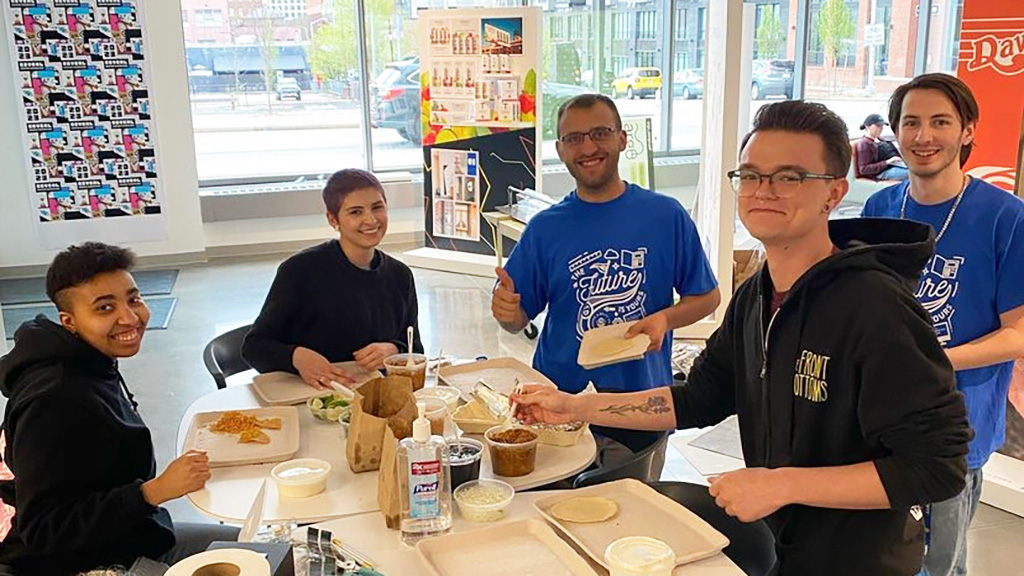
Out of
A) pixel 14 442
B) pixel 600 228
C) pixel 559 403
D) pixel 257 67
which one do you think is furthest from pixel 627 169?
pixel 14 442

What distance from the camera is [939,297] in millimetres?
2273

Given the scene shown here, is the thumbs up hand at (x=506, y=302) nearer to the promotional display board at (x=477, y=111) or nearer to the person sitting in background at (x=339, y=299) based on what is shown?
the person sitting in background at (x=339, y=299)

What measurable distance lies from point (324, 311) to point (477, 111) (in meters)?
4.65

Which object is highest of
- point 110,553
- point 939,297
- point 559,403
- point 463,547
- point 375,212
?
point 375,212

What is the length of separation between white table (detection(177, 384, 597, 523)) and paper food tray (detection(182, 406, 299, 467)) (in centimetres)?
2

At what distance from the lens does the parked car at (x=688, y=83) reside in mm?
10023

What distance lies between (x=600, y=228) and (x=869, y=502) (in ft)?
4.41

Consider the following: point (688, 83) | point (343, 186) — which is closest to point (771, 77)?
point (688, 83)

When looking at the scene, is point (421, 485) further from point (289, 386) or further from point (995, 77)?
point (995, 77)

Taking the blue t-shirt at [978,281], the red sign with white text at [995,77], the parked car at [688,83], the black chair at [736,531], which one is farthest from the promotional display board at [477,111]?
Answer: the black chair at [736,531]

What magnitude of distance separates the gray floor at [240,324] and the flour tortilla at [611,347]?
157cm

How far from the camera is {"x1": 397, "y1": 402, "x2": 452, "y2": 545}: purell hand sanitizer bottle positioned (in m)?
1.70

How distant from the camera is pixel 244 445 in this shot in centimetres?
216

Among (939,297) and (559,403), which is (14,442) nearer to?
(559,403)
